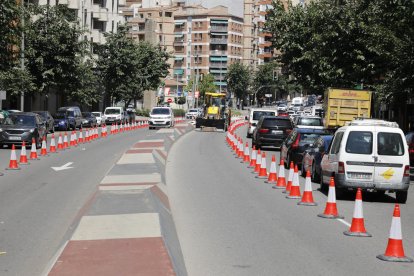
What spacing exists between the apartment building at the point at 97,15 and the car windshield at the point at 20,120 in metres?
46.1

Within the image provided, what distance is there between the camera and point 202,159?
29.5m

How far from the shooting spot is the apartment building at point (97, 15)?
82.7 metres

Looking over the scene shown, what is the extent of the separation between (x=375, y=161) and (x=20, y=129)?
65.9ft

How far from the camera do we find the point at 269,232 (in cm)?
1192

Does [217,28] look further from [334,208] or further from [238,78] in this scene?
[334,208]

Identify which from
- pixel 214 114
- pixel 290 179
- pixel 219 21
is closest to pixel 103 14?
pixel 214 114

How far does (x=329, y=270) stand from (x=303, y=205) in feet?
21.5

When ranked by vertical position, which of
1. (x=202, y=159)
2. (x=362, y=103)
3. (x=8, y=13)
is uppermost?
(x=8, y=13)

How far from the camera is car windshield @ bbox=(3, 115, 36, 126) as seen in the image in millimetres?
33625

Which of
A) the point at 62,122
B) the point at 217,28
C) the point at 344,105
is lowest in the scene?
the point at 62,122

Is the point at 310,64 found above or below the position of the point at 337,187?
above

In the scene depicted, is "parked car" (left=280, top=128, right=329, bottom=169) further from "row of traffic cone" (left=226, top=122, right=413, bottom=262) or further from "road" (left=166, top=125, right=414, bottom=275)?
"road" (left=166, top=125, right=414, bottom=275)

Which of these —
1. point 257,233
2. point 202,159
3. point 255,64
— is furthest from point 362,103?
point 255,64

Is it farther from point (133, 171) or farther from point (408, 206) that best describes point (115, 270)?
point (133, 171)
